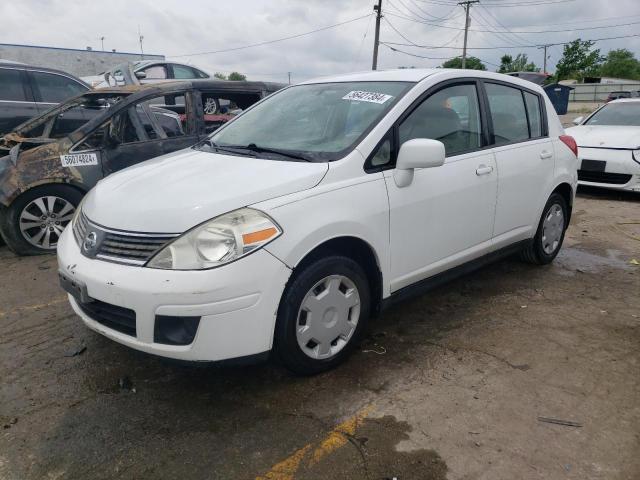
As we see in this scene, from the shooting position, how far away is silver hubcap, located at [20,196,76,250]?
4.94 meters

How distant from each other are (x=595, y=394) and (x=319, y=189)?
1.85 meters

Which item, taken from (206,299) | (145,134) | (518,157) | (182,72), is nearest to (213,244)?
(206,299)

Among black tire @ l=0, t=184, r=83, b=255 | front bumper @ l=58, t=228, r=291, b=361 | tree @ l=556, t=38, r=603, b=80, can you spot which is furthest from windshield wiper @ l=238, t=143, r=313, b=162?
tree @ l=556, t=38, r=603, b=80

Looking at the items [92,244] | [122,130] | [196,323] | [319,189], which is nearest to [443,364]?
[319,189]

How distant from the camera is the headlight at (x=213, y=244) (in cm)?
232

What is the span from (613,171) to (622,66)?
9298cm

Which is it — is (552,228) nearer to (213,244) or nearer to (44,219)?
(213,244)

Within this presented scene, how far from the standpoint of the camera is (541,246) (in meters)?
4.53

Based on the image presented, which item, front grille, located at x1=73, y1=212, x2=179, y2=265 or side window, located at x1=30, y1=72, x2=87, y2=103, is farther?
side window, located at x1=30, y1=72, x2=87, y2=103

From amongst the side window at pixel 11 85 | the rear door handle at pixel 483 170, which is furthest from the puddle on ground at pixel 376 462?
the side window at pixel 11 85

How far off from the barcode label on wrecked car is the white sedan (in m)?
7.04

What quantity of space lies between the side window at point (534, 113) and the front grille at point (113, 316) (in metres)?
3.48

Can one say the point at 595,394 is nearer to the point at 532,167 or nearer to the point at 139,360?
the point at 532,167

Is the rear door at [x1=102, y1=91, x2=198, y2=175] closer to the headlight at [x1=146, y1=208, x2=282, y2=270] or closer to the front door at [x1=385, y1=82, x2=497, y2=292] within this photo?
the front door at [x1=385, y1=82, x2=497, y2=292]
